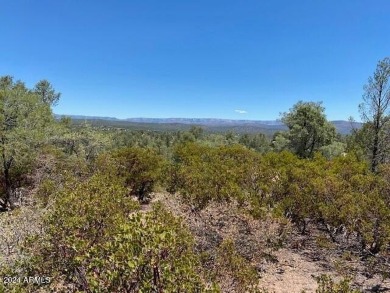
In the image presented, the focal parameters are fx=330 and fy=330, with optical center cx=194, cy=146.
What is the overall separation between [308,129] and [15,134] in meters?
31.9

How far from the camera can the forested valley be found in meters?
5.43

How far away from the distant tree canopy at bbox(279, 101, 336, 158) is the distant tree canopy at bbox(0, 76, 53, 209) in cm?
2874

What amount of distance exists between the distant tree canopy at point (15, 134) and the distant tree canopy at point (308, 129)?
2874cm

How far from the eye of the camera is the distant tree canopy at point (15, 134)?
19.4 metres

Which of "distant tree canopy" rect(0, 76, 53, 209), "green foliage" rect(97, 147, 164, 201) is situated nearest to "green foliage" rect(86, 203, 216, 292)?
"distant tree canopy" rect(0, 76, 53, 209)

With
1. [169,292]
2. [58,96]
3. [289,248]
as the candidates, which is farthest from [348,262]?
[58,96]

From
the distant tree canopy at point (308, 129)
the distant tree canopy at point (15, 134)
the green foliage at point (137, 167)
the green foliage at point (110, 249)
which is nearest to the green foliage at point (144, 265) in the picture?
the green foliage at point (110, 249)

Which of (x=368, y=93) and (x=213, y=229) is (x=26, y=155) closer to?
(x=213, y=229)

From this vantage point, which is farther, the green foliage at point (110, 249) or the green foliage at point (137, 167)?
the green foliage at point (137, 167)

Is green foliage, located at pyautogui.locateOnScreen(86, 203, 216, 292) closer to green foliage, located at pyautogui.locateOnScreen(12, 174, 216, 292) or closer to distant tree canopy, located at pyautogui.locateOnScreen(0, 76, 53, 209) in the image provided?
green foliage, located at pyautogui.locateOnScreen(12, 174, 216, 292)

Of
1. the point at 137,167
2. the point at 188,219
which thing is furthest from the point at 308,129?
the point at 188,219

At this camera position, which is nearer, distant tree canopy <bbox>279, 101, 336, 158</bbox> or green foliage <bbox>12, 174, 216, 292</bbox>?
green foliage <bbox>12, 174, 216, 292</bbox>

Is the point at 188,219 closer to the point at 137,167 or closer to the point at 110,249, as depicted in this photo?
the point at 110,249

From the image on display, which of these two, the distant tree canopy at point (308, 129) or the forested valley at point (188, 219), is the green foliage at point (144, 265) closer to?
the forested valley at point (188, 219)
